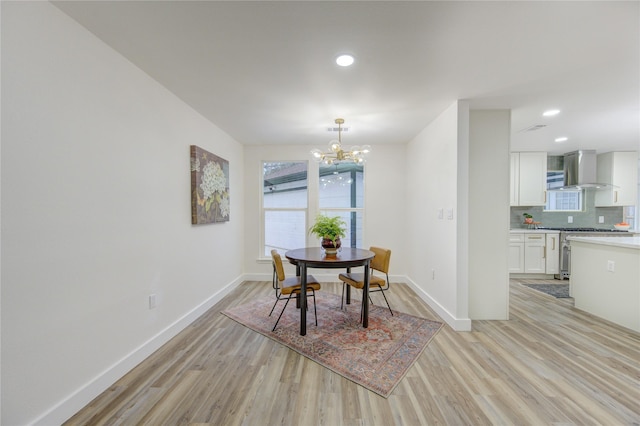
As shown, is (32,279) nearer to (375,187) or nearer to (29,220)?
(29,220)

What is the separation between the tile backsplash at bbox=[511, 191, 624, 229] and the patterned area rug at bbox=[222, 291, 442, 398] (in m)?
4.00

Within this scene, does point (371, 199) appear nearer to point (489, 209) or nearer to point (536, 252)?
point (489, 209)

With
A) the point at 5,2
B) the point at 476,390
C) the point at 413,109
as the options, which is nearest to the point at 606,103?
the point at 413,109

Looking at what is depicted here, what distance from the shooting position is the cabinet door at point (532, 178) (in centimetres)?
506

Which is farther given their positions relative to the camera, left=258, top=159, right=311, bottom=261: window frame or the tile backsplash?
the tile backsplash

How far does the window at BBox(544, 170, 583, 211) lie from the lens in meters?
5.45

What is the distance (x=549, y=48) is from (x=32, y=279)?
364cm

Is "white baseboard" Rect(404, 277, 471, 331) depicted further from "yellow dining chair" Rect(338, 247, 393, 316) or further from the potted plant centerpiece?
the potted plant centerpiece

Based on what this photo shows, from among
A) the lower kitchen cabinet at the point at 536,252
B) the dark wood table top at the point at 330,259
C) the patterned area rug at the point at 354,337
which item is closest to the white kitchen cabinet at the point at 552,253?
the lower kitchen cabinet at the point at 536,252

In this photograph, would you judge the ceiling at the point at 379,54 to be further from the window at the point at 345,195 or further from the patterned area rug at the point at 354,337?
the patterned area rug at the point at 354,337

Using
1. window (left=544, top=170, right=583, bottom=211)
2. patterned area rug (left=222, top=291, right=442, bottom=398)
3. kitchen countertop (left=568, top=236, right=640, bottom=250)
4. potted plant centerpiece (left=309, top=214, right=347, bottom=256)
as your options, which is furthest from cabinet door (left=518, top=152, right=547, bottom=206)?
potted plant centerpiece (left=309, top=214, right=347, bottom=256)

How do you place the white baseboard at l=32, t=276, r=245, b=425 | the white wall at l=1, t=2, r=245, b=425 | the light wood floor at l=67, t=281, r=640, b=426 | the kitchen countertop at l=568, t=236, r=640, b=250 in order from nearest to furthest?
1. the white wall at l=1, t=2, r=245, b=425
2. the white baseboard at l=32, t=276, r=245, b=425
3. the light wood floor at l=67, t=281, r=640, b=426
4. the kitchen countertop at l=568, t=236, r=640, b=250

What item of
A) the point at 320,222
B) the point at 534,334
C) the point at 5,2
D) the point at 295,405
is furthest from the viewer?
the point at 320,222

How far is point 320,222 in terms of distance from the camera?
3.09 metres
